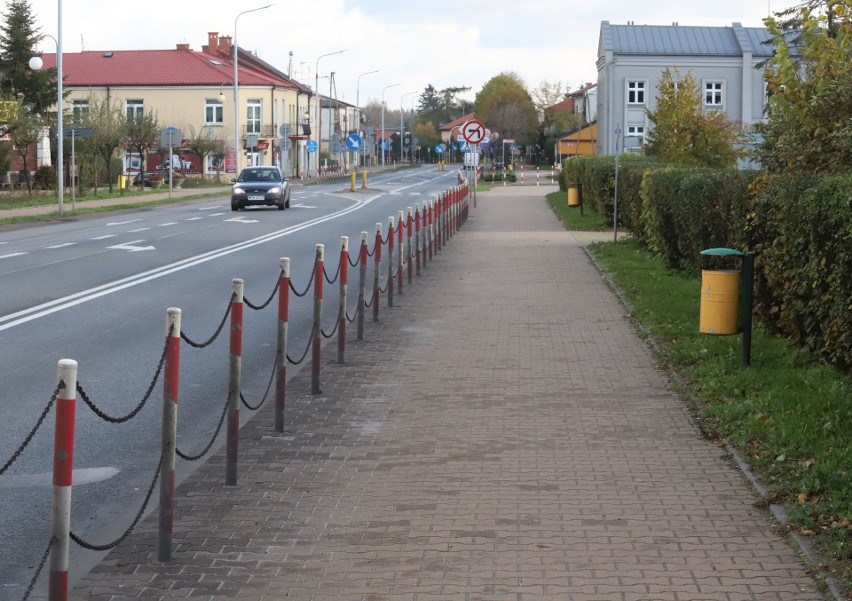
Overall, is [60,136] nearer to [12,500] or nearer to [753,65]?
[12,500]

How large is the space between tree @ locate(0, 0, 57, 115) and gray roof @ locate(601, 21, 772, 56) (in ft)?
118

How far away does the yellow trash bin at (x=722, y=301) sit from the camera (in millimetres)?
10828

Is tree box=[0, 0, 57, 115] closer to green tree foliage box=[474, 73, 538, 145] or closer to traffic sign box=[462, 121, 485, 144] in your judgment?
traffic sign box=[462, 121, 485, 144]

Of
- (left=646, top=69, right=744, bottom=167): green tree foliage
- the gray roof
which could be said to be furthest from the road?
the gray roof

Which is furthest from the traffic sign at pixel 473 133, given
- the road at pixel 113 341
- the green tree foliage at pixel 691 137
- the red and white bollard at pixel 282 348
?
the red and white bollard at pixel 282 348

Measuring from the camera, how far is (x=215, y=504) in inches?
262

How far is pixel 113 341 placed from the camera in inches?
497

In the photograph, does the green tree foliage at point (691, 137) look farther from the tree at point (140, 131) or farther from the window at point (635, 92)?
the window at point (635, 92)

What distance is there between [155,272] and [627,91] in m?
69.3

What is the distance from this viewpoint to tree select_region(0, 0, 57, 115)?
236 feet

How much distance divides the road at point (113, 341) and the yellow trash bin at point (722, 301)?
3.75 m

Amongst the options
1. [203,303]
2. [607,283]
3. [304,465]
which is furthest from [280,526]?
[607,283]

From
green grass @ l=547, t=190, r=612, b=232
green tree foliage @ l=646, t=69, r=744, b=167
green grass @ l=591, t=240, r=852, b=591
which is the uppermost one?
green tree foliage @ l=646, t=69, r=744, b=167

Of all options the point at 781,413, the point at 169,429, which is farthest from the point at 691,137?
the point at 169,429
